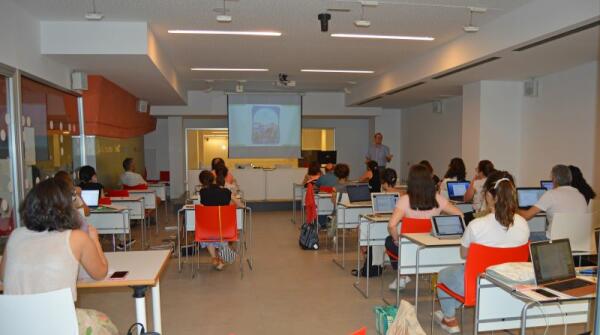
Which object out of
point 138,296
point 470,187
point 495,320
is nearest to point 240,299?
point 138,296

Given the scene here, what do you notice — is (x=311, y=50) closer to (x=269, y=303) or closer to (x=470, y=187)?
(x=470, y=187)

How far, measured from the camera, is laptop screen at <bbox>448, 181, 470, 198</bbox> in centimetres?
612

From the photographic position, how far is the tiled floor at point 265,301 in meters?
3.68

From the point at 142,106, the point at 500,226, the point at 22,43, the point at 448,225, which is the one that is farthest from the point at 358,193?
the point at 142,106

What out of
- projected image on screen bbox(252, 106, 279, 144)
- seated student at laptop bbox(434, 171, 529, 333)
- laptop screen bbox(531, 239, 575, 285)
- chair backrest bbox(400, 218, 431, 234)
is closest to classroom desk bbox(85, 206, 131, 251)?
chair backrest bbox(400, 218, 431, 234)

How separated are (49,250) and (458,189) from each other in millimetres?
5303

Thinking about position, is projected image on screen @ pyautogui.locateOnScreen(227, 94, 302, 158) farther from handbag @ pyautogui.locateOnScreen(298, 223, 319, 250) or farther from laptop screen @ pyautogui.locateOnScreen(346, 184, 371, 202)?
laptop screen @ pyautogui.locateOnScreen(346, 184, 371, 202)

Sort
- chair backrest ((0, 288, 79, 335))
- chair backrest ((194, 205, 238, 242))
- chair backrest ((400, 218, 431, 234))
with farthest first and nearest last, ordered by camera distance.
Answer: chair backrest ((194, 205, 238, 242)), chair backrest ((400, 218, 431, 234)), chair backrest ((0, 288, 79, 335))

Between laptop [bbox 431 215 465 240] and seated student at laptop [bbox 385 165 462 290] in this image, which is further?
seated student at laptop [bbox 385 165 462 290]

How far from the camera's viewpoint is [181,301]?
4.30 m

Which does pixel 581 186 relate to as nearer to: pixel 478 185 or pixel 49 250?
pixel 478 185

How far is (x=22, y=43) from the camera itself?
4.43 m

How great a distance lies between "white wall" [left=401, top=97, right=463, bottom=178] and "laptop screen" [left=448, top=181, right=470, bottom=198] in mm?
3244

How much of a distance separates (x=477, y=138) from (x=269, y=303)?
4.46m
